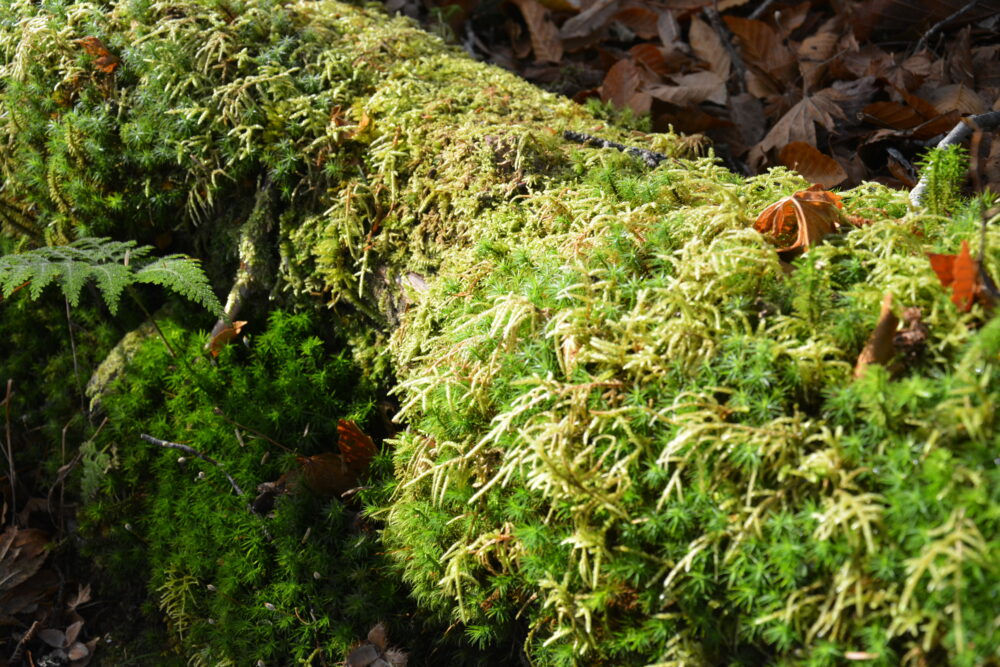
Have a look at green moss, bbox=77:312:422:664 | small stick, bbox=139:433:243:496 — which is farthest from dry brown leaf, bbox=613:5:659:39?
small stick, bbox=139:433:243:496

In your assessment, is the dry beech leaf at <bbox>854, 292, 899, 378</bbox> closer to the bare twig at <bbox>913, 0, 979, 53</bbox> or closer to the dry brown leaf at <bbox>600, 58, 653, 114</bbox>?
the dry brown leaf at <bbox>600, 58, 653, 114</bbox>

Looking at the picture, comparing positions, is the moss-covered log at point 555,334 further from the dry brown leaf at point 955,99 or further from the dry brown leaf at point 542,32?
the dry brown leaf at point 955,99

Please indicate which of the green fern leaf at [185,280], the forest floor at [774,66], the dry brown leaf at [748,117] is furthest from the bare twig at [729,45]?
the green fern leaf at [185,280]

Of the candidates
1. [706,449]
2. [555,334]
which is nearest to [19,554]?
[555,334]

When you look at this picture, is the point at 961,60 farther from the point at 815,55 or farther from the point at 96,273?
the point at 96,273

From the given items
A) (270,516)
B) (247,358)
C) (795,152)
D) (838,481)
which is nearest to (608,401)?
(838,481)

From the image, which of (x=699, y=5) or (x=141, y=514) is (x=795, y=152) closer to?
(x=699, y=5)
